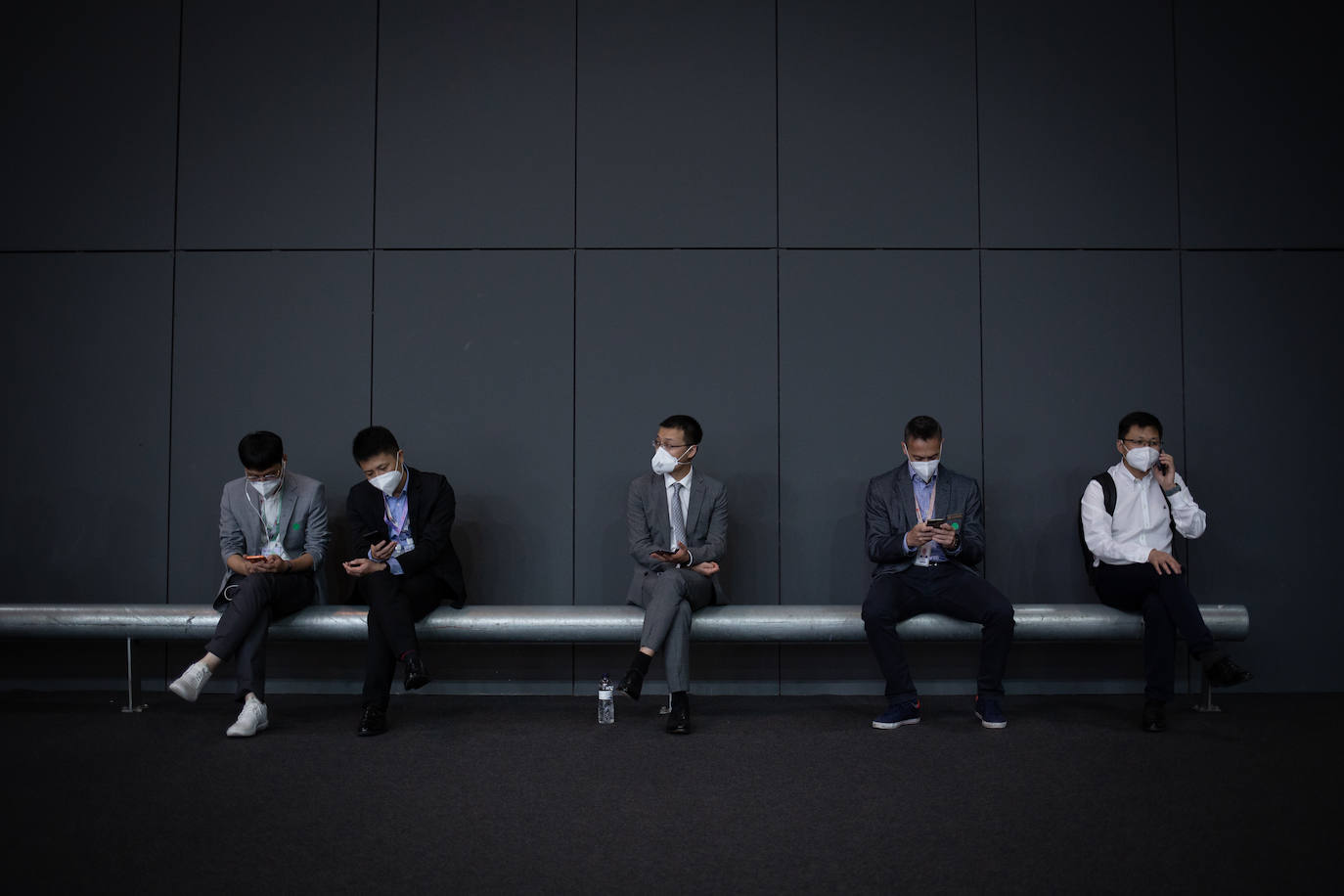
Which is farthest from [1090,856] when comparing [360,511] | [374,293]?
[374,293]

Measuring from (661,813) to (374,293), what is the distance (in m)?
3.42

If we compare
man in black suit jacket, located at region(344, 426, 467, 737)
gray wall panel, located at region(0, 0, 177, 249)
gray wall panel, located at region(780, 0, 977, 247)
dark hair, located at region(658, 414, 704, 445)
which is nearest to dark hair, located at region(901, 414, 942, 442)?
dark hair, located at region(658, 414, 704, 445)

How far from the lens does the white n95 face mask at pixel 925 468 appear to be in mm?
4340

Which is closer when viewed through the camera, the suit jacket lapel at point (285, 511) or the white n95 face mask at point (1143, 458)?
the white n95 face mask at point (1143, 458)

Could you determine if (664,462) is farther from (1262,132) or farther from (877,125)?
(1262,132)

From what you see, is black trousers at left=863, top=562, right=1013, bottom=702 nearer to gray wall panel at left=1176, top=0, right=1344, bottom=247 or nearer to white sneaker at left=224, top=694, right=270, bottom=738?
gray wall panel at left=1176, top=0, right=1344, bottom=247

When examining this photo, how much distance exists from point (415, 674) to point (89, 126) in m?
3.76

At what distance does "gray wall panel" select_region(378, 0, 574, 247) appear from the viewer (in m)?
5.12

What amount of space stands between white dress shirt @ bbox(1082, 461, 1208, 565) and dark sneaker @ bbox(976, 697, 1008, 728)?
91cm

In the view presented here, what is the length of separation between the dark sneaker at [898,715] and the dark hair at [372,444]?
8.48 ft

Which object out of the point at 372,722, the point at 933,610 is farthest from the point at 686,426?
the point at 372,722

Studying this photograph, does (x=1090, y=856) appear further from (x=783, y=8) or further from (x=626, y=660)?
(x=783, y=8)

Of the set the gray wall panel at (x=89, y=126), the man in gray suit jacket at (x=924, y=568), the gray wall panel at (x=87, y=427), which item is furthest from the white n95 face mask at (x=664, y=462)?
the gray wall panel at (x=89, y=126)

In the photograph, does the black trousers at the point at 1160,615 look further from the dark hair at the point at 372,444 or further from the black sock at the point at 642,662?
the dark hair at the point at 372,444
